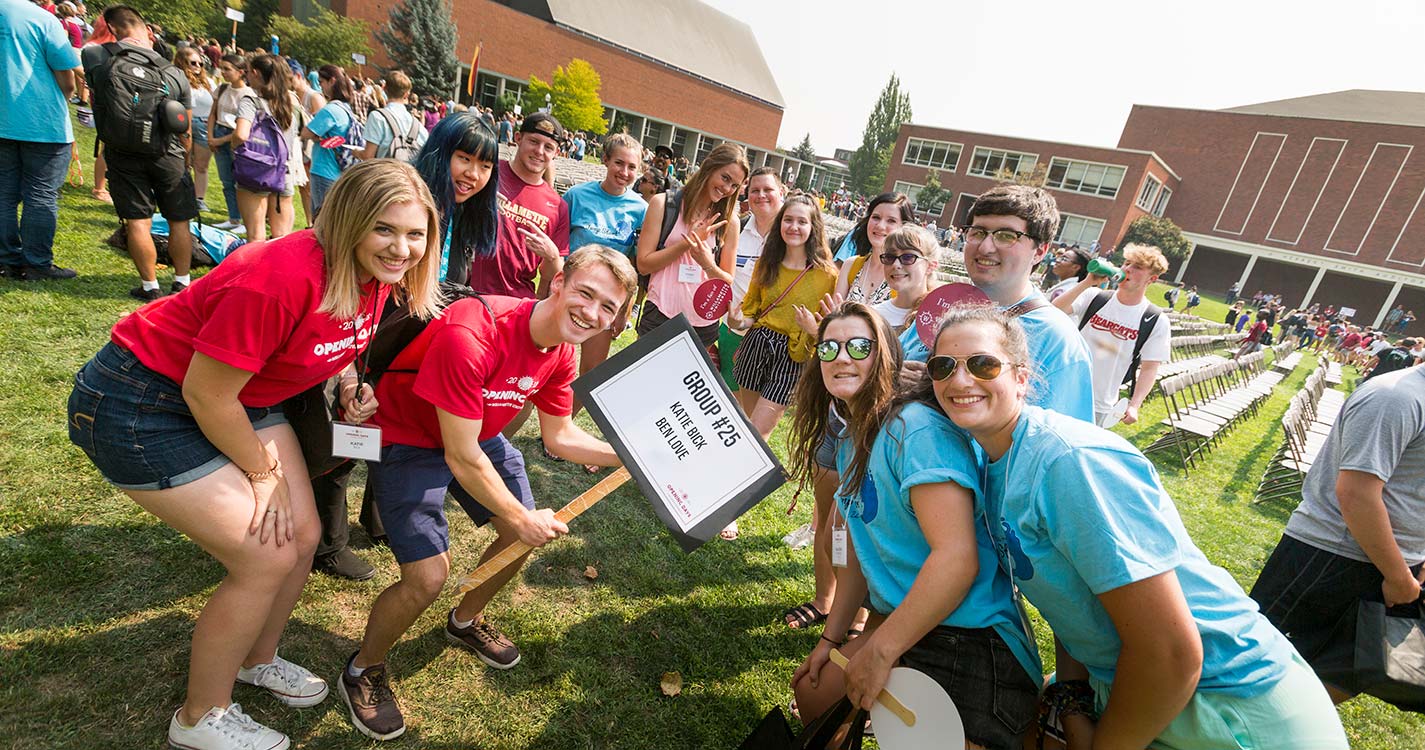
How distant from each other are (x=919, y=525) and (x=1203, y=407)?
1042 cm

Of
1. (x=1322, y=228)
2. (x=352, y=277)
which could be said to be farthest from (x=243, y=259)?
(x=1322, y=228)

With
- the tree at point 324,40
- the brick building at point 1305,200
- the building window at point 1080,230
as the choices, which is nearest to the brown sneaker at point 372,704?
the tree at point 324,40

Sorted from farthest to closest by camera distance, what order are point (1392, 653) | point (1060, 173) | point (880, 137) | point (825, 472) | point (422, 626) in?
point (880, 137)
point (1060, 173)
point (825, 472)
point (422, 626)
point (1392, 653)

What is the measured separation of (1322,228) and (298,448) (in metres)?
63.6

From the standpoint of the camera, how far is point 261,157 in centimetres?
587

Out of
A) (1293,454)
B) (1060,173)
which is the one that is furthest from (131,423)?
(1060,173)

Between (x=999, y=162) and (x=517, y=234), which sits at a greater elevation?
(x=999, y=162)

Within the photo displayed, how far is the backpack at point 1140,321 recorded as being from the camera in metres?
5.40

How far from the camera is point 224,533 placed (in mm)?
1790

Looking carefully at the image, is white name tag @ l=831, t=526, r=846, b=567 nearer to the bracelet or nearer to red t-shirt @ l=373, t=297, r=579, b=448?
red t-shirt @ l=373, t=297, r=579, b=448

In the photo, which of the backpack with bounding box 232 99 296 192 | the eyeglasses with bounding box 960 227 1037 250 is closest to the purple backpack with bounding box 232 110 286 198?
the backpack with bounding box 232 99 296 192

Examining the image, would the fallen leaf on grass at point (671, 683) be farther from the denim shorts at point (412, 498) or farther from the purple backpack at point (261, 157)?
the purple backpack at point (261, 157)

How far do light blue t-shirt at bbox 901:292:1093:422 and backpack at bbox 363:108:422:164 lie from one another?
15.1 ft

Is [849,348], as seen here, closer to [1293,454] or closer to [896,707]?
[896,707]
